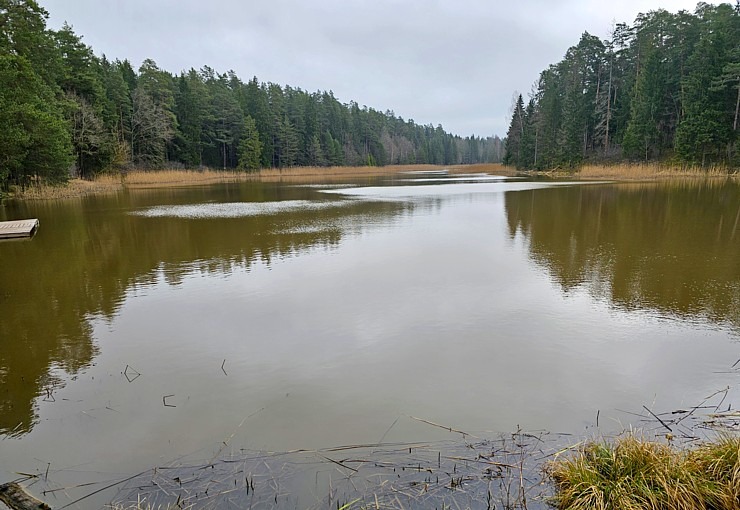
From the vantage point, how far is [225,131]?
184 feet

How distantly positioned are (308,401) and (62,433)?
1.83 meters

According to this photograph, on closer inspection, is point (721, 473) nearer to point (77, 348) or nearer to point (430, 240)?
point (77, 348)

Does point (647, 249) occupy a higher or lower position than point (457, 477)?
higher

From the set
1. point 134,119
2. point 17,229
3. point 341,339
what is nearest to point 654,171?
point 341,339

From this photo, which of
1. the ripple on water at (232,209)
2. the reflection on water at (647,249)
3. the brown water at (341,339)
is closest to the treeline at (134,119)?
the ripple on water at (232,209)

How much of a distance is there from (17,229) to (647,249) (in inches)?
599

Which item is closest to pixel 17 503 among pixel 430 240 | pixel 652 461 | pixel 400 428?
pixel 400 428

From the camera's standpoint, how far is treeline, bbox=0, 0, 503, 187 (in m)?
20.1

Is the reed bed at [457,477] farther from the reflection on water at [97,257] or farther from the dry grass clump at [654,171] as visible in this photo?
the dry grass clump at [654,171]

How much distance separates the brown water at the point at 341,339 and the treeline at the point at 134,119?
12.5 meters

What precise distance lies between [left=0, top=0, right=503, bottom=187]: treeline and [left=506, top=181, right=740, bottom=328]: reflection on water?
19.5 meters

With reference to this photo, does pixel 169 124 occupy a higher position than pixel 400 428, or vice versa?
pixel 169 124

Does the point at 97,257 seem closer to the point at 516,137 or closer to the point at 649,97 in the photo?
the point at 649,97

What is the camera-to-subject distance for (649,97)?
37906 mm
